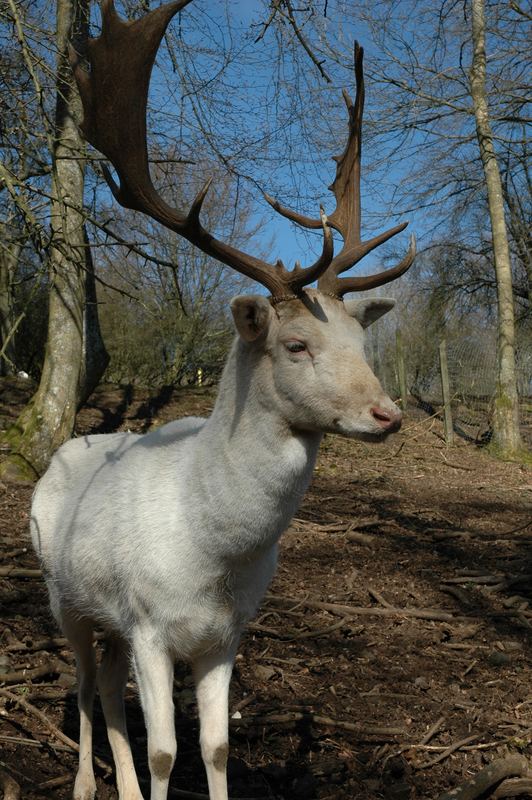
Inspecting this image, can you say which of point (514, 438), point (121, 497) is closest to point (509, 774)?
point (121, 497)

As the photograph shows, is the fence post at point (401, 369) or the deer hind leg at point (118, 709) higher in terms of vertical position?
the fence post at point (401, 369)

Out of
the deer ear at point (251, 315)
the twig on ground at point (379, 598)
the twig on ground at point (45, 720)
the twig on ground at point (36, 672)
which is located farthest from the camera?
the twig on ground at point (379, 598)

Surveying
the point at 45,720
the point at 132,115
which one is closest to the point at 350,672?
the point at 45,720

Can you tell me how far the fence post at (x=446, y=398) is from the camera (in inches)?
536

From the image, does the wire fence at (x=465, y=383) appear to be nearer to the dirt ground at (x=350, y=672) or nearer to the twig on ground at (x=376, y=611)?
the dirt ground at (x=350, y=672)

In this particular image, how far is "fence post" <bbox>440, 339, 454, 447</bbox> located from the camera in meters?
13.6

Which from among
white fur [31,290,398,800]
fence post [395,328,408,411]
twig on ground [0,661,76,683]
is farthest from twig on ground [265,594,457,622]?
fence post [395,328,408,411]

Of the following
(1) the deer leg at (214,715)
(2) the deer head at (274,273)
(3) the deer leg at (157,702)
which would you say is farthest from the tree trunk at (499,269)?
(3) the deer leg at (157,702)

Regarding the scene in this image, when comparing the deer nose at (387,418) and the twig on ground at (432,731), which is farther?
the twig on ground at (432,731)

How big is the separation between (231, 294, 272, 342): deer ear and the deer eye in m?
0.14

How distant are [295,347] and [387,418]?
1.57ft

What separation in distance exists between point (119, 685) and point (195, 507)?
135cm

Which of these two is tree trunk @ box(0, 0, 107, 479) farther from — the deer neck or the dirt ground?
the deer neck

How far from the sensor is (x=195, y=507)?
10.00ft
